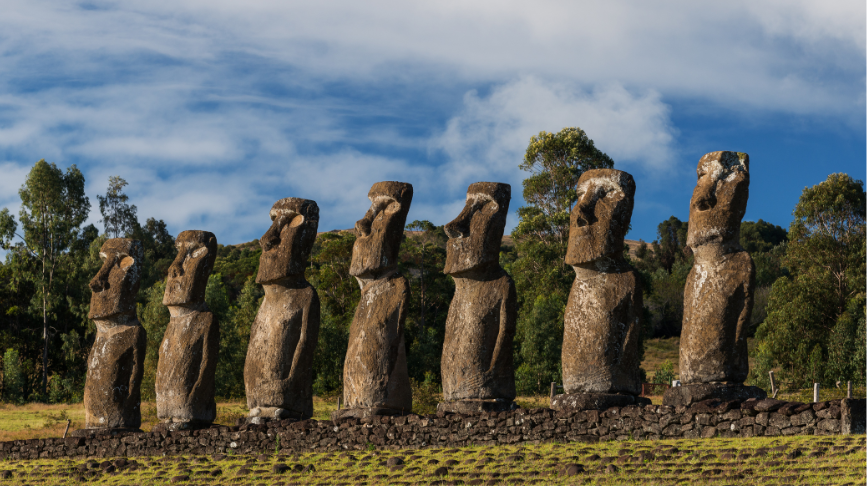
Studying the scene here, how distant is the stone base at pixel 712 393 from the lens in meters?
11.6

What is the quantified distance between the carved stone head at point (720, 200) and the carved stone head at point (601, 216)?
917mm

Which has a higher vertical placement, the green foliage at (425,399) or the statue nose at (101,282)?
the statue nose at (101,282)

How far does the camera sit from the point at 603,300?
41.1 ft

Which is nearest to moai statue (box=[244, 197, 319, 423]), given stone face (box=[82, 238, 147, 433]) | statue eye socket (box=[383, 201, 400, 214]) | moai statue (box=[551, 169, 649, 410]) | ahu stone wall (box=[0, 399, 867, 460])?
ahu stone wall (box=[0, 399, 867, 460])

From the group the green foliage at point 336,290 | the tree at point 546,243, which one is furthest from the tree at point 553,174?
the green foliage at point 336,290

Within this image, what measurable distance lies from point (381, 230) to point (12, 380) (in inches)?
1042

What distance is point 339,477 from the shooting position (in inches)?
472

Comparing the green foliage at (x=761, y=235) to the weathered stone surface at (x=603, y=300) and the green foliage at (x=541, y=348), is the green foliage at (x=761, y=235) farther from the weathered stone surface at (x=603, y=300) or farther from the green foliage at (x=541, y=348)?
the weathered stone surface at (x=603, y=300)

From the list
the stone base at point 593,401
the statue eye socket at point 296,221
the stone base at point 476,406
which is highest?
the statue eye socket at point 296,221

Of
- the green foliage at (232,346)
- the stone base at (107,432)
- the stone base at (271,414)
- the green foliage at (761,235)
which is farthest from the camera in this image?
the green foliage at (761,235)

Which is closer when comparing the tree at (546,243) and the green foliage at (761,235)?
the tree at (546,243)

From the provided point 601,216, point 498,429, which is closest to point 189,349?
point 498,429

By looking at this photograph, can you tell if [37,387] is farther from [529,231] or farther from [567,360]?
[567,360]

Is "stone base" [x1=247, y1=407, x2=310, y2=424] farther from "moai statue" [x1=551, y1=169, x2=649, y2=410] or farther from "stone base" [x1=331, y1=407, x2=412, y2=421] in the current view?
"moai statue" [x1=551, y1=169, x2=649, y2=410]
